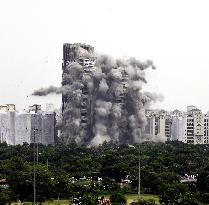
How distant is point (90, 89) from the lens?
2884 inches

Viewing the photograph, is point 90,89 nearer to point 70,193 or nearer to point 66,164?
point 66,164

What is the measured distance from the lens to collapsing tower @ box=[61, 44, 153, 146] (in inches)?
2840

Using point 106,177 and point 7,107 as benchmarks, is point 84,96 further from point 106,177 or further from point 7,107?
point 106,177

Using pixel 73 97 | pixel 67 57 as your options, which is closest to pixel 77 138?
pixel 73 97

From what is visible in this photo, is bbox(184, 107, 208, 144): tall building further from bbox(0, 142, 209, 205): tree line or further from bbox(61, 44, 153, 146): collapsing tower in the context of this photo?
bbox(0, 142, 209, 205): tree line

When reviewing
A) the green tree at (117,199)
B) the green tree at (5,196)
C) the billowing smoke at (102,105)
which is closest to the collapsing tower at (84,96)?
the billowing smoke at (102,105)

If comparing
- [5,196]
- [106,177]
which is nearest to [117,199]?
[5,196]

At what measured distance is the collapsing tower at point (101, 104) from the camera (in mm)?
72125

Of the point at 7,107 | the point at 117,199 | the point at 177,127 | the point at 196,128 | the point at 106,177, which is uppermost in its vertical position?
the point at 7,107

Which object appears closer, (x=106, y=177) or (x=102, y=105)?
(x=106, y=177)

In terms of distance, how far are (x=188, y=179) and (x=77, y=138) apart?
34900 mm

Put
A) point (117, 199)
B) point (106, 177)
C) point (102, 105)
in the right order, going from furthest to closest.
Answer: point (102, 105)
point (106, 177)
point (117, 199)

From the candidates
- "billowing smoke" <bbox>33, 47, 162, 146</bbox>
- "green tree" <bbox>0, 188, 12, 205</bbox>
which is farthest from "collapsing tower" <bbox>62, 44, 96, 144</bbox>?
"green tree" <bbox>0, 188, 12, 205</bbox>

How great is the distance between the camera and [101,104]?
72.2 m
